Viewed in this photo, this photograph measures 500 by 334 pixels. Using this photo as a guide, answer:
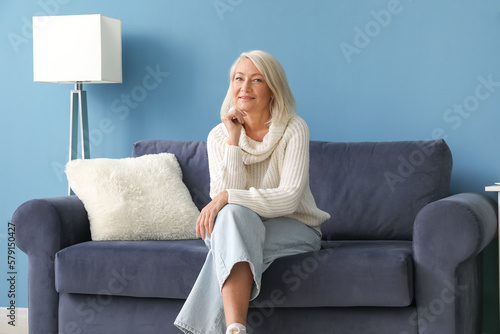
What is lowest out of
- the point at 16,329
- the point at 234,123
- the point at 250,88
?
the point at 16,329

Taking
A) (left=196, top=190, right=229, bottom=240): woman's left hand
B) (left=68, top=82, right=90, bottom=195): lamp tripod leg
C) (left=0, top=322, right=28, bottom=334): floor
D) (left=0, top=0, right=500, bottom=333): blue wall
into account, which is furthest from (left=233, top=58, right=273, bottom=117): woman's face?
(left=0, top=322, right=28, bottom=334): floor

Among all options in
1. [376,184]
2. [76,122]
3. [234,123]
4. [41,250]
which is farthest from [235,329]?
[76,122]

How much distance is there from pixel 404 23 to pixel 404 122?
1.54ft

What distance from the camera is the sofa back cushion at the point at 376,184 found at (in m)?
2.77

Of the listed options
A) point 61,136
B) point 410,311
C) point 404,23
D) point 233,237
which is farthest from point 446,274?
point 61,136

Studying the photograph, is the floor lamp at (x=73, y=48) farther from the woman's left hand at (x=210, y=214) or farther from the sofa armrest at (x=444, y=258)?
the sofa armrest at (x=444, y=258)

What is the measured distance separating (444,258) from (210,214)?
2.62ft

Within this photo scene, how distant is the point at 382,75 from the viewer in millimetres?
3150

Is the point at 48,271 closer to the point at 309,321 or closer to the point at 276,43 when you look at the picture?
the point at 309,321

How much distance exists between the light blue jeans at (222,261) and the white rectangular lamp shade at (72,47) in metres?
1.30

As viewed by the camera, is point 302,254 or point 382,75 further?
point 382,75

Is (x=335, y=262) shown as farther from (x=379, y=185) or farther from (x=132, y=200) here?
(x=132, y=200)

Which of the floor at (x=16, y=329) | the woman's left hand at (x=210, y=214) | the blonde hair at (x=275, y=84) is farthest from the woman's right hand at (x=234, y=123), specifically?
the floor at (x=16, y=329)

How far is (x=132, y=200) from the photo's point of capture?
2754 mm
